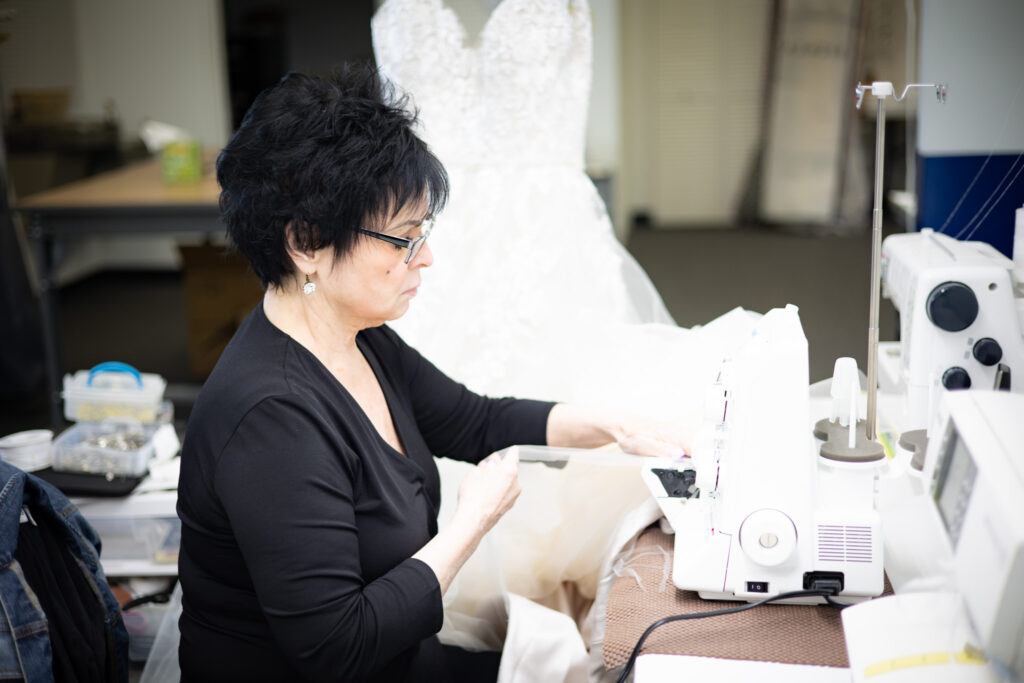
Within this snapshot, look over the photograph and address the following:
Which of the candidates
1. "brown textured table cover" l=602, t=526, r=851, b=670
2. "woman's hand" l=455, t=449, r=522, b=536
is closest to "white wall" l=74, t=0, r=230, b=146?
"woman's hand" l=455, t=449, r=522, b=536

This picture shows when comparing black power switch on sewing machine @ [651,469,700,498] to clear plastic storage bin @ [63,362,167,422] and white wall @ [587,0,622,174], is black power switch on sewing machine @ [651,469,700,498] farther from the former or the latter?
clear plastic storage bin @ [63,362,167,422]

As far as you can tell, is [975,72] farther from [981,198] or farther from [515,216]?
[515,216]

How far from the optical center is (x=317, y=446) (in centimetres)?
116

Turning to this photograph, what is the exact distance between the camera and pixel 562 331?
2.18 metres

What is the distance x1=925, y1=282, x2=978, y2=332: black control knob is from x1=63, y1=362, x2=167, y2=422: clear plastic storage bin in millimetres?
1686

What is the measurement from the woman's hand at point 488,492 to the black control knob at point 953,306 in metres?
0.65

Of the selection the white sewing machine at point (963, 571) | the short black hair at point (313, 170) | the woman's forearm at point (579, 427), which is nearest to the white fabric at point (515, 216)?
the woman's forearm at point (579, 427)

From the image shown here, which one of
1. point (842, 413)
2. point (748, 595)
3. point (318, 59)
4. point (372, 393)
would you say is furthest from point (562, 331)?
point (318, 59)

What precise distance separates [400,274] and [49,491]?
0.64 metres

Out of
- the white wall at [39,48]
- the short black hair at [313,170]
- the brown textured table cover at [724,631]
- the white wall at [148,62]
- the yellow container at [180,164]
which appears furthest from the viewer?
the white wall at [148,62]

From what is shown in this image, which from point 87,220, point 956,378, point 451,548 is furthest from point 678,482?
point 87,220

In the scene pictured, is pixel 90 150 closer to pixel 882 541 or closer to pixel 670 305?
pixel 670 305

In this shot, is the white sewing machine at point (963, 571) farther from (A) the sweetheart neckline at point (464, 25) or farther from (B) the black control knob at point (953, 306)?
(A) the sweetheart neckline at point (464, 25)

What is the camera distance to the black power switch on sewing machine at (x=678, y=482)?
1285mm
